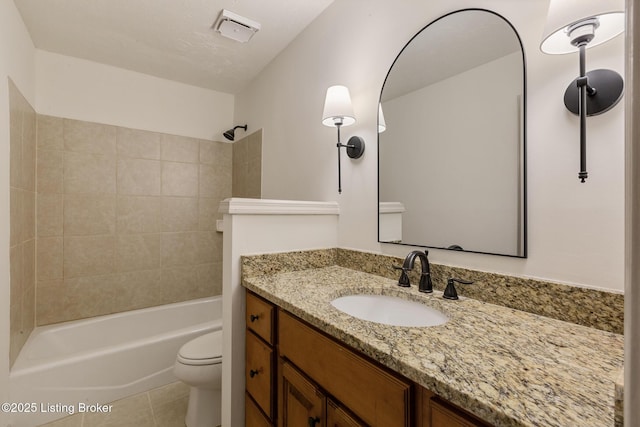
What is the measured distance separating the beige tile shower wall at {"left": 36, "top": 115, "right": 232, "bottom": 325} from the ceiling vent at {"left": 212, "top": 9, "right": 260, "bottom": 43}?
120 centimetres

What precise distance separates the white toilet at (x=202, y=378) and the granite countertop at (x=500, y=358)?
91 cm

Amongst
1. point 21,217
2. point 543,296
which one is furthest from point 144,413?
point 543,296

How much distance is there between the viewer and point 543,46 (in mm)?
816

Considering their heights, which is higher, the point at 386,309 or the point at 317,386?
the point at 386,309

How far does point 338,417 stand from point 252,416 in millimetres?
665

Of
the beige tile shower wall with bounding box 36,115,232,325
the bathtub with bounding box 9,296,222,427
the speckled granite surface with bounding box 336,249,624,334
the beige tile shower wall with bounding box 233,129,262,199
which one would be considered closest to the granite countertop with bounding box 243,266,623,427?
the speckled granite surface with bounding box 336,249,624,334

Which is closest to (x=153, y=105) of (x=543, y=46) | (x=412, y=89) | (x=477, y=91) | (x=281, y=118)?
(x=281, y=118)

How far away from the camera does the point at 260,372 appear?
1150mm

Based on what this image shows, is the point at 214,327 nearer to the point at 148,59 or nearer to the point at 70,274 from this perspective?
the point at 70,274

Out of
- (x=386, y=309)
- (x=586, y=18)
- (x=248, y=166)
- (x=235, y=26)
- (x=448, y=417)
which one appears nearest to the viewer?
(x=448, y=417)

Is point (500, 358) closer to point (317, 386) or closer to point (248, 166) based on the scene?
point (317, 386)

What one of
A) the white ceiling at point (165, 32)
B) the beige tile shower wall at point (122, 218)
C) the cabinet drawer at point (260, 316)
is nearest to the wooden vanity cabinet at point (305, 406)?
the cabinet drawer at point (260, 316)

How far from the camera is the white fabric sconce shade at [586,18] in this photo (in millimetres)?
689

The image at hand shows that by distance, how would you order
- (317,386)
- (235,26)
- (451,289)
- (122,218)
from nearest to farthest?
(317,386) → (451,289) → (235,26) → (122,218)
